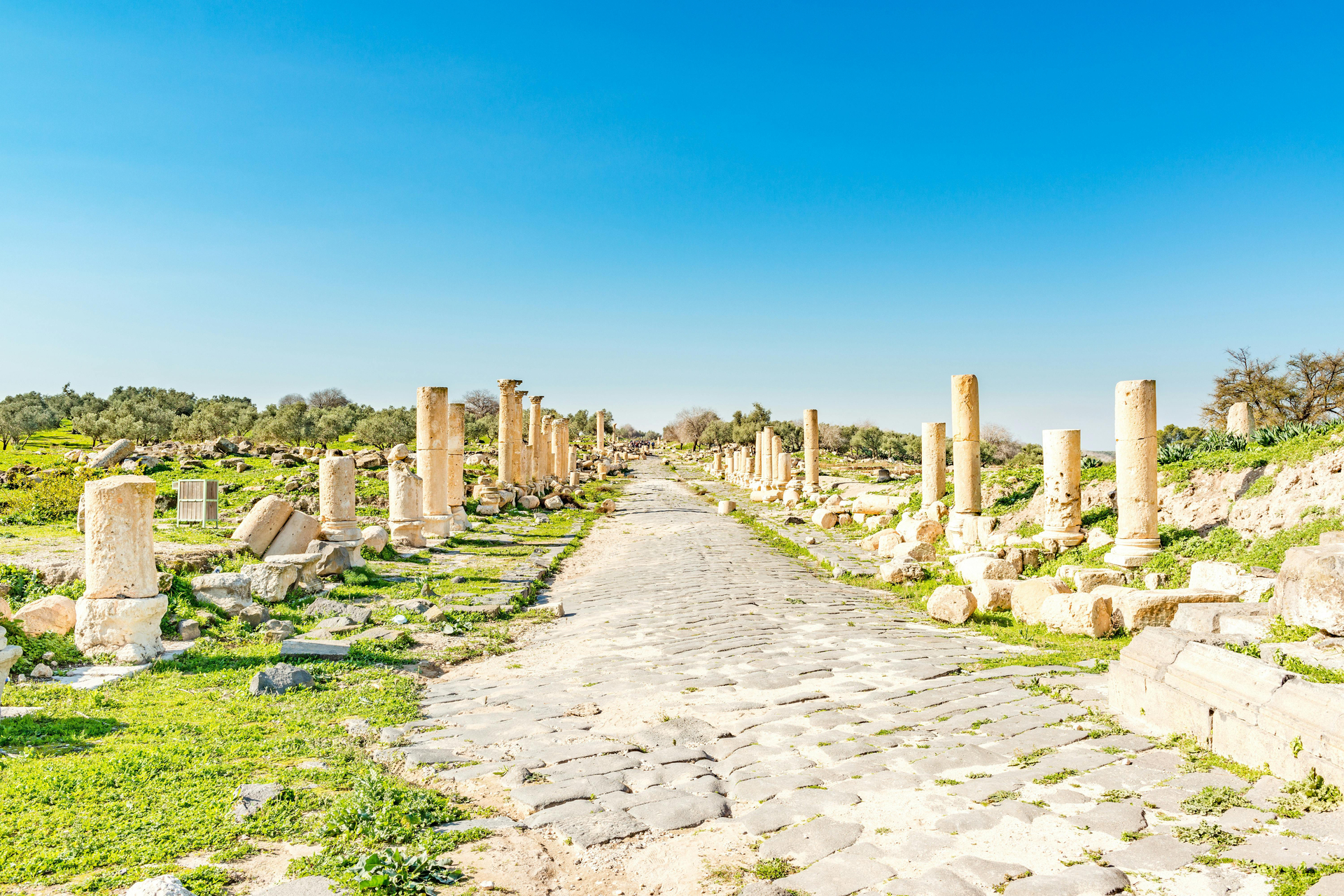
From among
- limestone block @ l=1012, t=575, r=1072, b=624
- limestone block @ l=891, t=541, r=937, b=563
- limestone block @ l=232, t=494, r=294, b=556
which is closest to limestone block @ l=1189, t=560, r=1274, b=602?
limestone block @ l=1012, t=575, r=1072, b=624

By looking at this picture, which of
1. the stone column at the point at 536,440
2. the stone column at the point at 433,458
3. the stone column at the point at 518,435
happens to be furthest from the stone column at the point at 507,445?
the stone column at the point at 433,458

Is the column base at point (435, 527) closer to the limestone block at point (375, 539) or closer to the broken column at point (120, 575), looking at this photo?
the limestone block at point (375, 539)

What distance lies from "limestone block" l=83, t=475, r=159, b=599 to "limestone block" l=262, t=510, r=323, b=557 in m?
4.17

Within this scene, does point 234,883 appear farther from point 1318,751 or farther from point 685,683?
point 1318,751

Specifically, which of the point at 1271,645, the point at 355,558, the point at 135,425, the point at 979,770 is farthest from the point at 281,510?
the point at 135,425

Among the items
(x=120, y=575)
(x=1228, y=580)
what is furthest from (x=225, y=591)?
(x=1228, y=580)

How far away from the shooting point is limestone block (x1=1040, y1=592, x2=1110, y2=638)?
9188mm

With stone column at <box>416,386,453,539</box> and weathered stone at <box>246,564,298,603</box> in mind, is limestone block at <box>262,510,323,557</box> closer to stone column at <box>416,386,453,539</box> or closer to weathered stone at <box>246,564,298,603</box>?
weathered stone at <box>246,564,298,603</box>

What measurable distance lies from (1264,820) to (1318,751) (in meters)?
0.60

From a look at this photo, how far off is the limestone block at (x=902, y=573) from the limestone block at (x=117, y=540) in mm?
10755

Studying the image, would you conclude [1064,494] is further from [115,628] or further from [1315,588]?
[115,628]

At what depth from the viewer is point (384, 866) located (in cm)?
378

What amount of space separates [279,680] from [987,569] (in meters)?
9.50

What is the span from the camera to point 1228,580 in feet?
30.6
